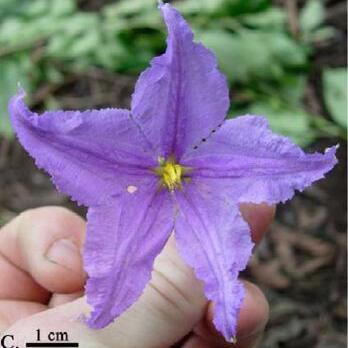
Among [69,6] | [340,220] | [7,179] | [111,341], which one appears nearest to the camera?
[111,341]

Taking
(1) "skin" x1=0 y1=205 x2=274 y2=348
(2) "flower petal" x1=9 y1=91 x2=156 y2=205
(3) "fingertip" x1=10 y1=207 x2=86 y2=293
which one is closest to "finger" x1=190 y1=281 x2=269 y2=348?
(1) "skin" x1=0 y1=205 x2=274 y2=348

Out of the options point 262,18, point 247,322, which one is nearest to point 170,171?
point 247,322

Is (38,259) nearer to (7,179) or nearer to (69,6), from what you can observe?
(69,6)

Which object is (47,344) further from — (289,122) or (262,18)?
(262,18)

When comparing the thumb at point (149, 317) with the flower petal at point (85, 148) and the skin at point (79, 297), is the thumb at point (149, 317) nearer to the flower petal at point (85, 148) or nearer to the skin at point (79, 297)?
the skin at point (79, 297)

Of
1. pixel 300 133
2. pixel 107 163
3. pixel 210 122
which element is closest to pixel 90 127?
pixel 107 163

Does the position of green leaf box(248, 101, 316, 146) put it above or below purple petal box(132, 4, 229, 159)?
below

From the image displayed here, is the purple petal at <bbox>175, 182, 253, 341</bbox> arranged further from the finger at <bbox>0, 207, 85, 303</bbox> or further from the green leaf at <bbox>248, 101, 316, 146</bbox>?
the green leaf at <bbox>248, 101, 316, 146</bbox>
